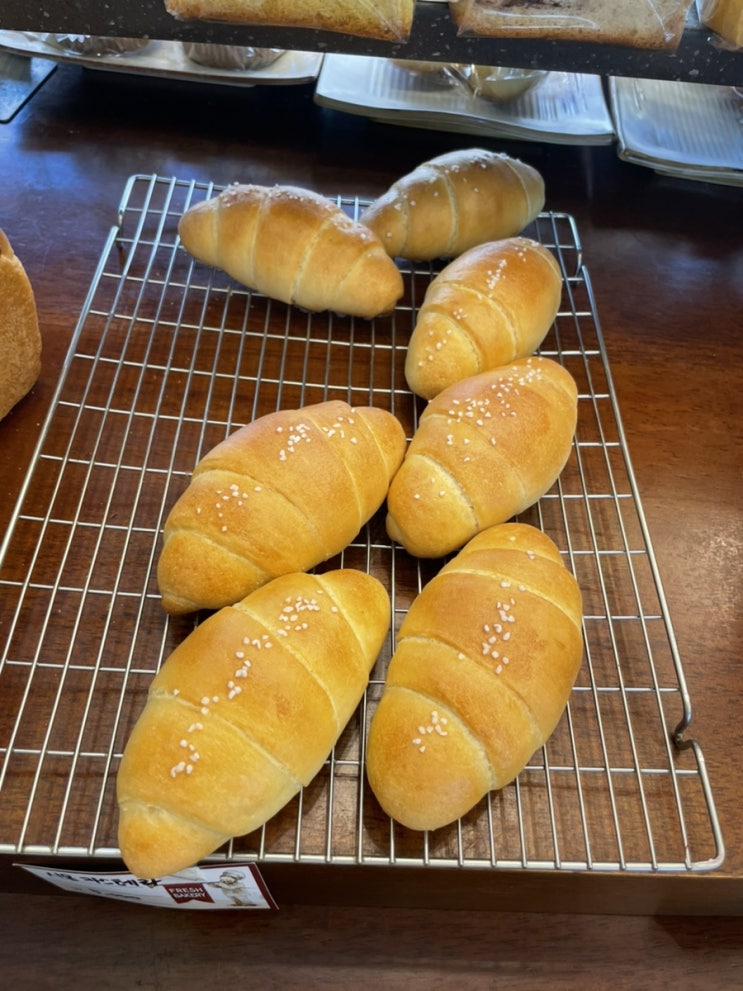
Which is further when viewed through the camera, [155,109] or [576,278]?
[155,109]

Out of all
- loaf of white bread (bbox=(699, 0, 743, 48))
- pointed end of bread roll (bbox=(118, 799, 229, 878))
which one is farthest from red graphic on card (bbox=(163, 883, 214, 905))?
loaf of white bread (bbox=(699, 0, 743, 48))

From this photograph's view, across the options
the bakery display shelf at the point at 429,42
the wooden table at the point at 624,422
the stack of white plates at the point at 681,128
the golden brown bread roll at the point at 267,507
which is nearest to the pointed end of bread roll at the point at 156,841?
the wooden table at the point at 624,422

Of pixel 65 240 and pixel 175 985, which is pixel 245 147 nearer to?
pixel 65 240

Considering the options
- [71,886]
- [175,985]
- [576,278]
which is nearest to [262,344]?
[576,278]

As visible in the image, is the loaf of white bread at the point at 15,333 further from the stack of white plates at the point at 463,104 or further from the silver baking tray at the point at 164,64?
the stack of white plates at the point at 463,104

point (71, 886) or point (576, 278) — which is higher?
point (576, 278)

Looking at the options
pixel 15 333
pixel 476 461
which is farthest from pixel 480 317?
pixel 15 333
